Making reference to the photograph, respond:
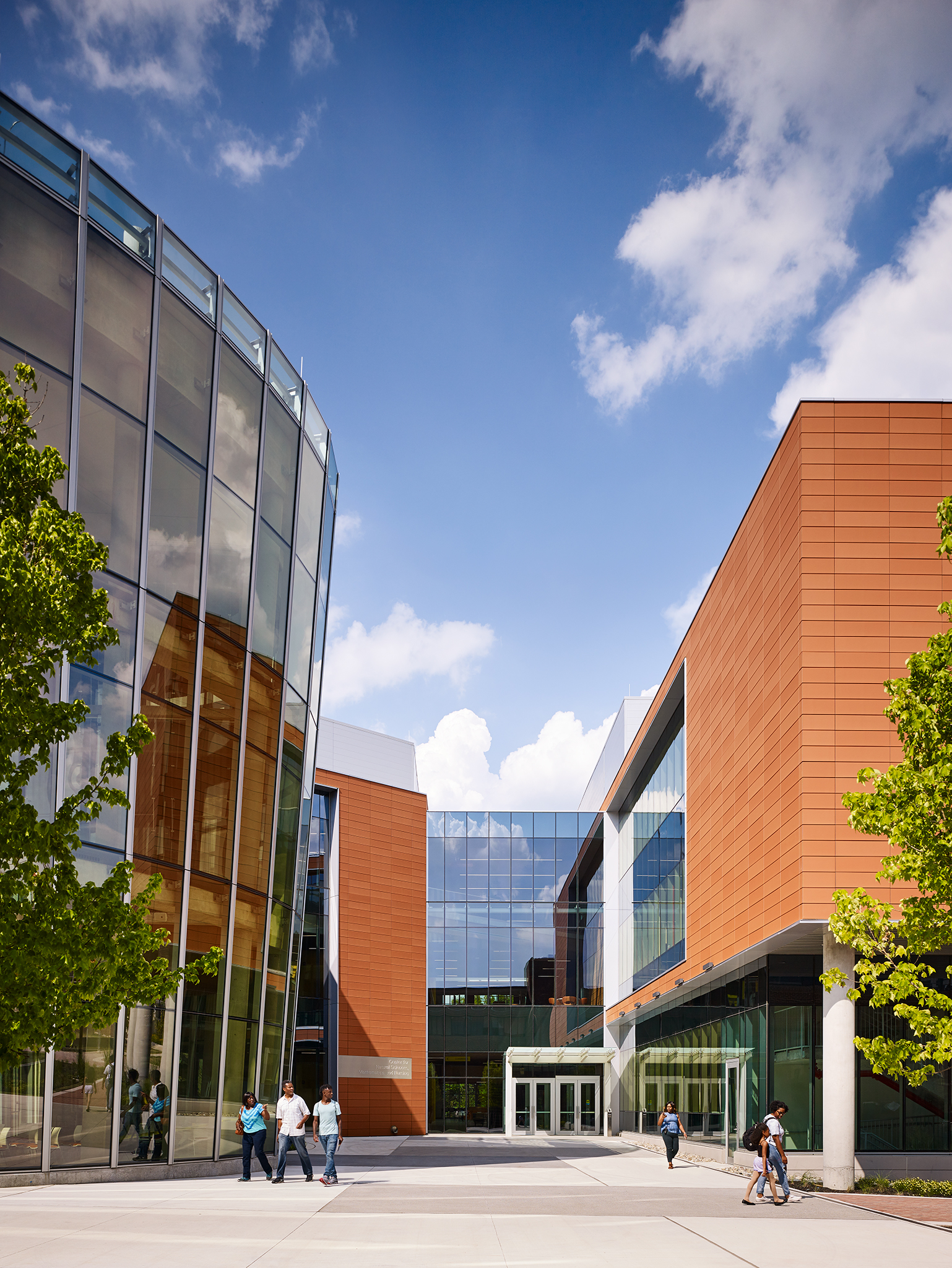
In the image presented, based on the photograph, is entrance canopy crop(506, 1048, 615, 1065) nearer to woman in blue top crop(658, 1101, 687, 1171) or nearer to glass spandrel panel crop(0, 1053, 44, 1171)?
woman in blue top crop(658, 1101, 687, 1171)

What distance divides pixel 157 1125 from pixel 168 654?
Answer: 7.75 meters

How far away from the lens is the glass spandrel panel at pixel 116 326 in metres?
18.6

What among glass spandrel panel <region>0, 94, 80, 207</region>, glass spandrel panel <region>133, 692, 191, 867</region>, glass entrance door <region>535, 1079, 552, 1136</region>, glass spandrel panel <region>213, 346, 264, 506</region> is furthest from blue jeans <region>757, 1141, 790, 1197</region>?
glass entrance door <region>535, 1079, 552, 1136</region>

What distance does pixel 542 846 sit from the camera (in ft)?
176

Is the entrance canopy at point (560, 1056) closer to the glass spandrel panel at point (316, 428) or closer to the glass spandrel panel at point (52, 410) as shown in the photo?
the glass spandrel panel at point (316, 428)

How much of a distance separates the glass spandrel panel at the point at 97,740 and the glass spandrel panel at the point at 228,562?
9.26 feet

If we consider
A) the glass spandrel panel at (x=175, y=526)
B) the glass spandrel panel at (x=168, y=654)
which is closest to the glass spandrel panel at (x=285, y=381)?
the glass spandrel panel at (x=175, y=526)

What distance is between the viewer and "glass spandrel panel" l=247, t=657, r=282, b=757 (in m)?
22.6

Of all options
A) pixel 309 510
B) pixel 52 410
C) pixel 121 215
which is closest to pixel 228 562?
pixel 309 510

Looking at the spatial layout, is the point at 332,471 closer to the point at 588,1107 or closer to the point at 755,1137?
the point at 755,1137

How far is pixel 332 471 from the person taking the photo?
89.7ft

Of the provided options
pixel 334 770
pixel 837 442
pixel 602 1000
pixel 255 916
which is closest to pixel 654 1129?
pixel 602 1000

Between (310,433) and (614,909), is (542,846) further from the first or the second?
(310,433)

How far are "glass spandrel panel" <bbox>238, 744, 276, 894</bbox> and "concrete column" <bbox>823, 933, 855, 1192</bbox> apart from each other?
1055 centimetres
